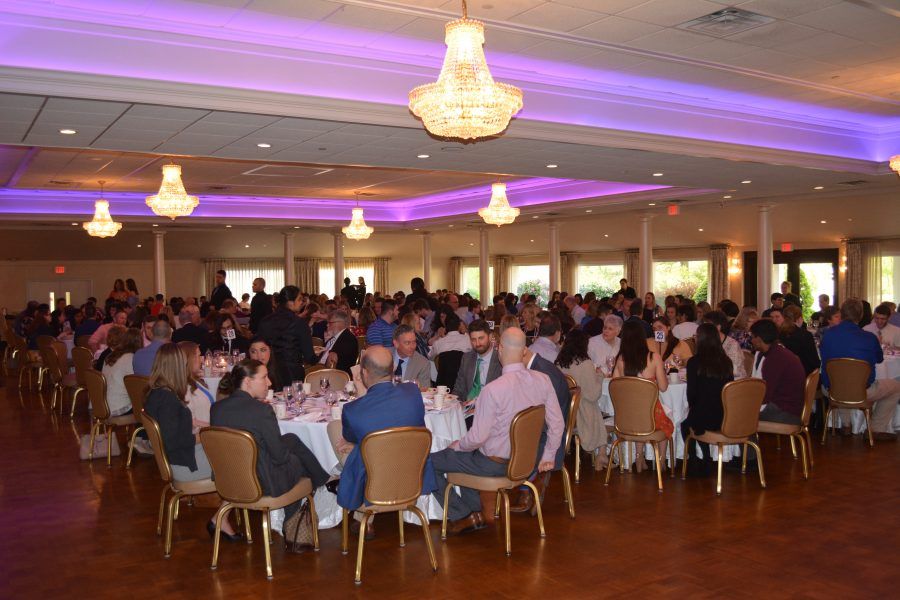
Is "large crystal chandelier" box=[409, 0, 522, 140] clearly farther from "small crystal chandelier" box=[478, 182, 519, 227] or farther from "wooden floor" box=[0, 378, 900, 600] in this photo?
"small crystal chandelier" box=[478, 182, 519, 227]

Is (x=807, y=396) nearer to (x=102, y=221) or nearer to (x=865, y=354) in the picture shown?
(x=865, y=354)

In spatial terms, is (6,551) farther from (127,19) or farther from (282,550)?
(127,19)

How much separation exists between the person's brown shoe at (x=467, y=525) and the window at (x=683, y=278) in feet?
58.3

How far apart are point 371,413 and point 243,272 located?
20.7m

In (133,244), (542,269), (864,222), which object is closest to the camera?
(864,222)

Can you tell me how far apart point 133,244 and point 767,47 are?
1845 cm

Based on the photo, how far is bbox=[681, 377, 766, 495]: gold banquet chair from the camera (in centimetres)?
602

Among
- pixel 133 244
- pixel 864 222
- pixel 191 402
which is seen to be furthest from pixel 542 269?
pixel 191 402

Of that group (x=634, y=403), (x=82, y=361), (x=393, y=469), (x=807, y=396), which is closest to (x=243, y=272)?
(x=82, y=361)

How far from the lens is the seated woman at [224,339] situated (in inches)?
362

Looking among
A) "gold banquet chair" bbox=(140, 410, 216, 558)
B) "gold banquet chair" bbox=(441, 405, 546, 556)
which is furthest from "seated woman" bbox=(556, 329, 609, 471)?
"gold banquet chair" bbox=(140, 410, 216, 558)

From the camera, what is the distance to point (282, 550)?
5.09 m

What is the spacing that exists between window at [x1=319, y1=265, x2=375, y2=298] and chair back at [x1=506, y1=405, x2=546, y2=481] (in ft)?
68.3

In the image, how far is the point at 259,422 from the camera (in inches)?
177
